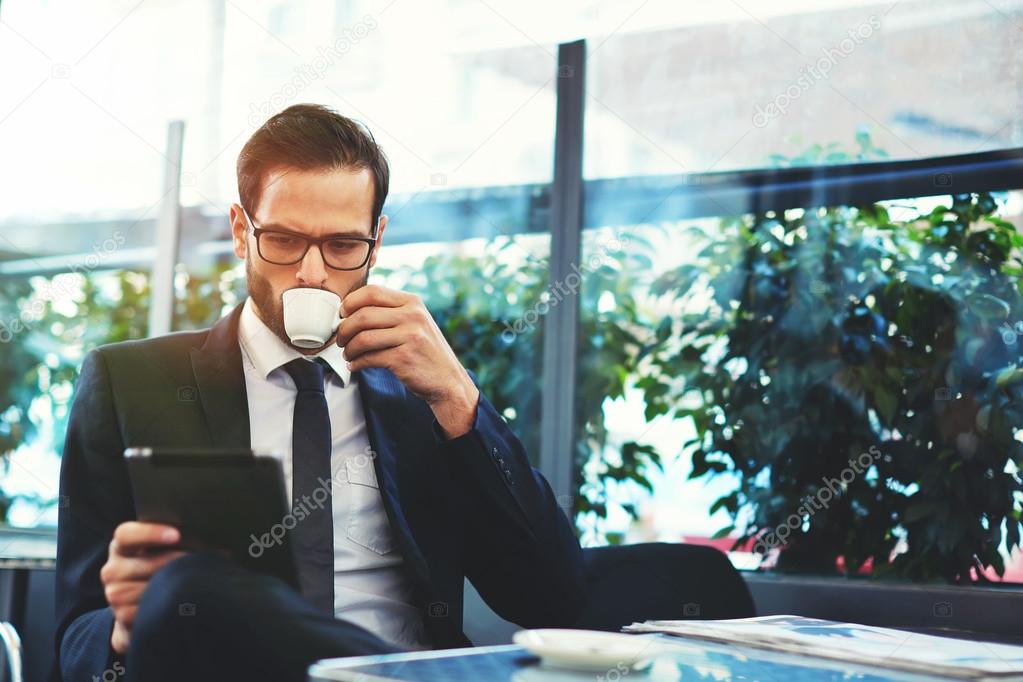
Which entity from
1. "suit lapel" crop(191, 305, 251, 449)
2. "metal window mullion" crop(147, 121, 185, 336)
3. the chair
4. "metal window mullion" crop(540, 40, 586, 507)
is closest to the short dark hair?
"suit lapel" crop(191, 305, 251, 449)

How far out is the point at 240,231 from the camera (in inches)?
68.4

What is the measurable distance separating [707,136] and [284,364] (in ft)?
4.50

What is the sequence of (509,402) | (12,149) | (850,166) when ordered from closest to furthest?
1. (850,166)
2. (509,402)
3. (12,149)

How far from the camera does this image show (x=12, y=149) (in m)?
3.15

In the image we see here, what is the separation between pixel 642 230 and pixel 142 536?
182cm

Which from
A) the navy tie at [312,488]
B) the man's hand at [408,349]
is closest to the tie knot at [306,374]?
the navy tie at [312,488]

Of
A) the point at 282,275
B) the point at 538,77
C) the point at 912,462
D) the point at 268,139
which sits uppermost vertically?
the point at 538,77

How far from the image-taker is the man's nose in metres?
1.59

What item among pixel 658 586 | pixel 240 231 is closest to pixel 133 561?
pixel 240 231

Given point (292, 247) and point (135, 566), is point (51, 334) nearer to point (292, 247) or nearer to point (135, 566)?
point (292, 247)

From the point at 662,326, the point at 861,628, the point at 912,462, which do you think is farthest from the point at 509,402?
the point at 861,628

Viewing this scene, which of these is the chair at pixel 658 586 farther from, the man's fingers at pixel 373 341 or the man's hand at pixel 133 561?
the man's hand at pixel 133 561

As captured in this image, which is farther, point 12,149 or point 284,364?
point 12,149

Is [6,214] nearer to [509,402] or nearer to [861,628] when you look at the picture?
[509,402]
